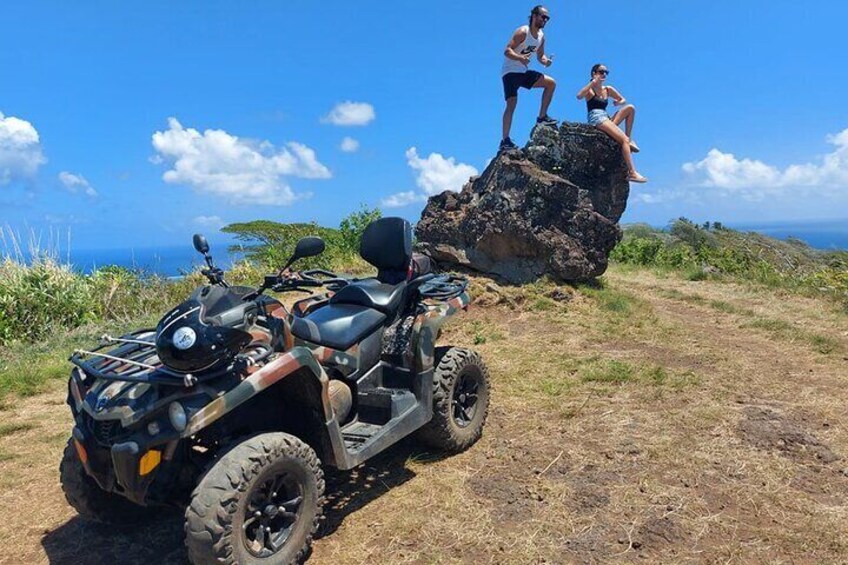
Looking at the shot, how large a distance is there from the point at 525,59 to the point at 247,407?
7210 mm

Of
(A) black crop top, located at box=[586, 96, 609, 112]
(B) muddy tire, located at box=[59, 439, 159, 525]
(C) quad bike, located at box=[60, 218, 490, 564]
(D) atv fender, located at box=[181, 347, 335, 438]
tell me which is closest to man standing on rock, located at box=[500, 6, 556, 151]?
(A) black crop top, located at box=[586, 96, 609, 112]

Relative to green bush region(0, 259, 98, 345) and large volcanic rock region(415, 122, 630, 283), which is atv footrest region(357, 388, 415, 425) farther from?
green bush region(0, 259, 98, 345)

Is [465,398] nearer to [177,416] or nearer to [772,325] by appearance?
[177,416]

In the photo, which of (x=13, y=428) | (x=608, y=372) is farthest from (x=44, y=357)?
(x=608, y=372)

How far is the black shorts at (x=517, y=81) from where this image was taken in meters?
8.96

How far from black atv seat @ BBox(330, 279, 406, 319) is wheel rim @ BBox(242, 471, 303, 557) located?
126cm

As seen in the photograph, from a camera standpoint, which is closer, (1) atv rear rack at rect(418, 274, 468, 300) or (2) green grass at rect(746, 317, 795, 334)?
(1) atv rear rack at rect(418, 274, 468, 300)

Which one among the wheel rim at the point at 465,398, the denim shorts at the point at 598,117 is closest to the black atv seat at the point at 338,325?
the wheel rim at the point at 465,398

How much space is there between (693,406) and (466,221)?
17.3 feet

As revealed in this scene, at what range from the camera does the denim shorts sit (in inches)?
376

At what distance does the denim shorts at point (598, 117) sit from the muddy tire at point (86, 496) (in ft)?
27.5

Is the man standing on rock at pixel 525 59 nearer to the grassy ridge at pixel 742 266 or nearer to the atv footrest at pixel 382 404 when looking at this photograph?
the grassy ridge at pixel 742 266

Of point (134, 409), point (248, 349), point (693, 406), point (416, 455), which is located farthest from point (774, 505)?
point (134, 409)

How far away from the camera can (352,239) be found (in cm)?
1462
